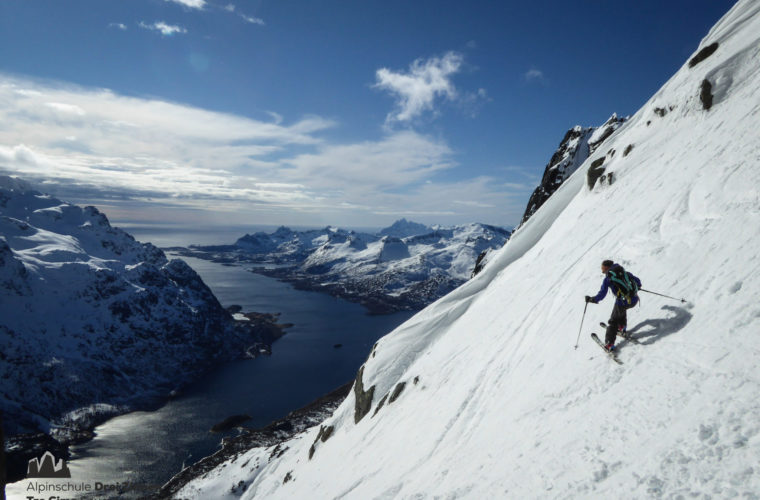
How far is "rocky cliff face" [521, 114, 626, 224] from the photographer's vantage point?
161ft

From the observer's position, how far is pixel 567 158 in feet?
175

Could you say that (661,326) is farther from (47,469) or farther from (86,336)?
(86,336)

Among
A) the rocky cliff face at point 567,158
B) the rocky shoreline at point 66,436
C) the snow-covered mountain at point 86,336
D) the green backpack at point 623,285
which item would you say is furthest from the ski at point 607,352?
the snow-covered mountain at point 86,336

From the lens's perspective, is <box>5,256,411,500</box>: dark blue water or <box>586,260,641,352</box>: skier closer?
<box>586,260,641,352</box>: skier

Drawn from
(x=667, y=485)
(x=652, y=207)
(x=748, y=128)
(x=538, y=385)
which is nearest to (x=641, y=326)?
(x=538, y=385)

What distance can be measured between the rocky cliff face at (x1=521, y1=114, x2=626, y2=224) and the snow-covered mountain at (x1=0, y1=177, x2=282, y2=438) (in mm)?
141355

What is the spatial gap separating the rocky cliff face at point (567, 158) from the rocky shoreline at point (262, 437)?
2327 inches

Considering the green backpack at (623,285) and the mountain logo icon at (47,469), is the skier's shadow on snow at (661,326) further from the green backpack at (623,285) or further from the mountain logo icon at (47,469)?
the mountain logo icon at (47,469)

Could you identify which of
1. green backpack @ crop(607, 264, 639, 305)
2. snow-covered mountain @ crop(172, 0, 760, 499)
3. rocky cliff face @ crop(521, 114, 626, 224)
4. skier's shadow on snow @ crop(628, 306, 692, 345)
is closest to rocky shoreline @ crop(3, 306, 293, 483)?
snow-covered mountain @ crop(172, 0, 760, 499)

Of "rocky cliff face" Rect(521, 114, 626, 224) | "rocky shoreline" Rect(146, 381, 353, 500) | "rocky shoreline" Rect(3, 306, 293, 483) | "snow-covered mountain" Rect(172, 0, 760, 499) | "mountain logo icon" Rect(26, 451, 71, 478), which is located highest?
"rocky cliff face" Rect(521, 114, 626, 224)

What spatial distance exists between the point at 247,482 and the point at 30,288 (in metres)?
173

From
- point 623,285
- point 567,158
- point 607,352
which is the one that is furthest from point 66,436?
point 567,158

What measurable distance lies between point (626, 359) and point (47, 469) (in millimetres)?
116133

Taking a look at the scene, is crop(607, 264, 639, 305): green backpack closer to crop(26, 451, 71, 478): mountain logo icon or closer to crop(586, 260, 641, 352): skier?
crop(586, 260, 641, 352): skier
